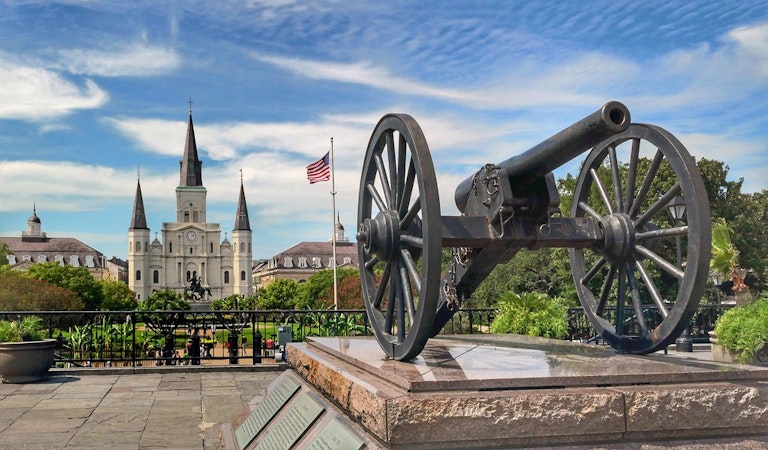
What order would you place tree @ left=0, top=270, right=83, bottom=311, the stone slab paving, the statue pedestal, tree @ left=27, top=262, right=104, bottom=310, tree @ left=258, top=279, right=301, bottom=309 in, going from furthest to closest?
tree @ left=258, top=279, right=301, bottom=309
tree @ left=27, top=262, right=104, bottom=310
tree @ left=0, top=270, right=83, bottom=311
the stone slab paving
the statue pedestal

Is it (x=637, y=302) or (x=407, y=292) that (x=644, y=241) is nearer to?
(x=637, y=302)

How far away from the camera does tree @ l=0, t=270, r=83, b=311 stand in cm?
4291

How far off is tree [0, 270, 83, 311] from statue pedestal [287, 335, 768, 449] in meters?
43.6

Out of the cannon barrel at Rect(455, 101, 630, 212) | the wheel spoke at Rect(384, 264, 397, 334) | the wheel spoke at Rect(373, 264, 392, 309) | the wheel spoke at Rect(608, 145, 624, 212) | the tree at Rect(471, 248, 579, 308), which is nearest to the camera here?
the cannon barrel at Rect(455, 101, 630, 212)

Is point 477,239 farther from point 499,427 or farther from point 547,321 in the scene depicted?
point 547,321

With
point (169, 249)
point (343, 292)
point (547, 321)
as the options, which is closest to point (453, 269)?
point (547, 321)

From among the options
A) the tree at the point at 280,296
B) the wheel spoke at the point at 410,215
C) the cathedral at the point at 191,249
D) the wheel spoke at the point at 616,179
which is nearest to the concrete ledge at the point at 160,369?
the wheel spoke at the point at 410,215

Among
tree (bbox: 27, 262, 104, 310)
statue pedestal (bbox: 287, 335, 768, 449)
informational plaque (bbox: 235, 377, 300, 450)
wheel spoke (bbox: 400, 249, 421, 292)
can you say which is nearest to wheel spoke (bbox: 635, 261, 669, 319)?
statue pedestal (bbox: 287, 335, 768, 449)

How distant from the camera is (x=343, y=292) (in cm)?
5297

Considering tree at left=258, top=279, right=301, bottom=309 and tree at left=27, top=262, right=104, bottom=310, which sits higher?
tree at left=27, top=262, right=104, bottom=310

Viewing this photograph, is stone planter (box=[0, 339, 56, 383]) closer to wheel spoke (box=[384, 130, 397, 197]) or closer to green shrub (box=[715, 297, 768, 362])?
wheel spoke (box=[384, 130, 397, 197])

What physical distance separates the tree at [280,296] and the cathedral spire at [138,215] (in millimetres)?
48028

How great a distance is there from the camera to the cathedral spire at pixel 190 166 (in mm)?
126125

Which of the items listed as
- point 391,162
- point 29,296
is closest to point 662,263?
point 391,162
